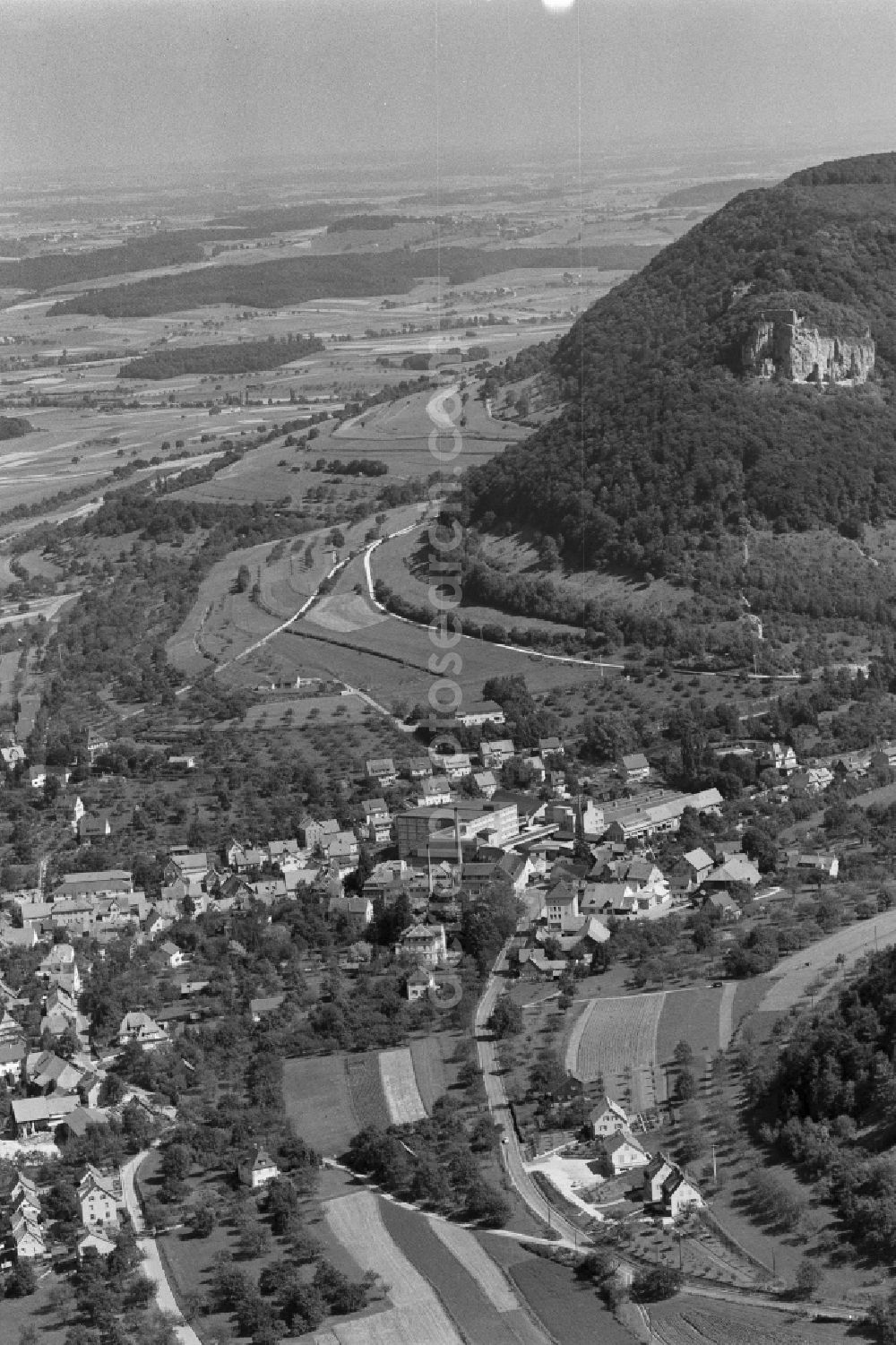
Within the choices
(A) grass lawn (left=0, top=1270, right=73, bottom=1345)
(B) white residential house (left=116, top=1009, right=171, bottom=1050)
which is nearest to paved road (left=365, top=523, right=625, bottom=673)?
(B) white residential house (left=116, top=1009, right=171, bottom=1050)

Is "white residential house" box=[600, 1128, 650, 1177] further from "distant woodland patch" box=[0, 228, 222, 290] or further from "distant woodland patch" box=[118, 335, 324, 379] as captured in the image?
"distant woodland patch" box=[0, 228, 222, 290]

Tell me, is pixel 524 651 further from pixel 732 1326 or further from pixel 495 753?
pixel 732 1326

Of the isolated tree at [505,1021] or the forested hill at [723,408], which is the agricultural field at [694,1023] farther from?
the forested hill at [723,408]

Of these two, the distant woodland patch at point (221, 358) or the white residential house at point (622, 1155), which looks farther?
the distant woodland patch at point (221, 358)

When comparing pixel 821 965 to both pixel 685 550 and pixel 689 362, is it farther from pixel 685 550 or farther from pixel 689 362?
pixel 689 362

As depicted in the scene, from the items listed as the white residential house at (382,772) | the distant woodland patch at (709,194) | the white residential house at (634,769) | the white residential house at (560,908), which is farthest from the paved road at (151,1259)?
the distant woodland patch at (709,194)
